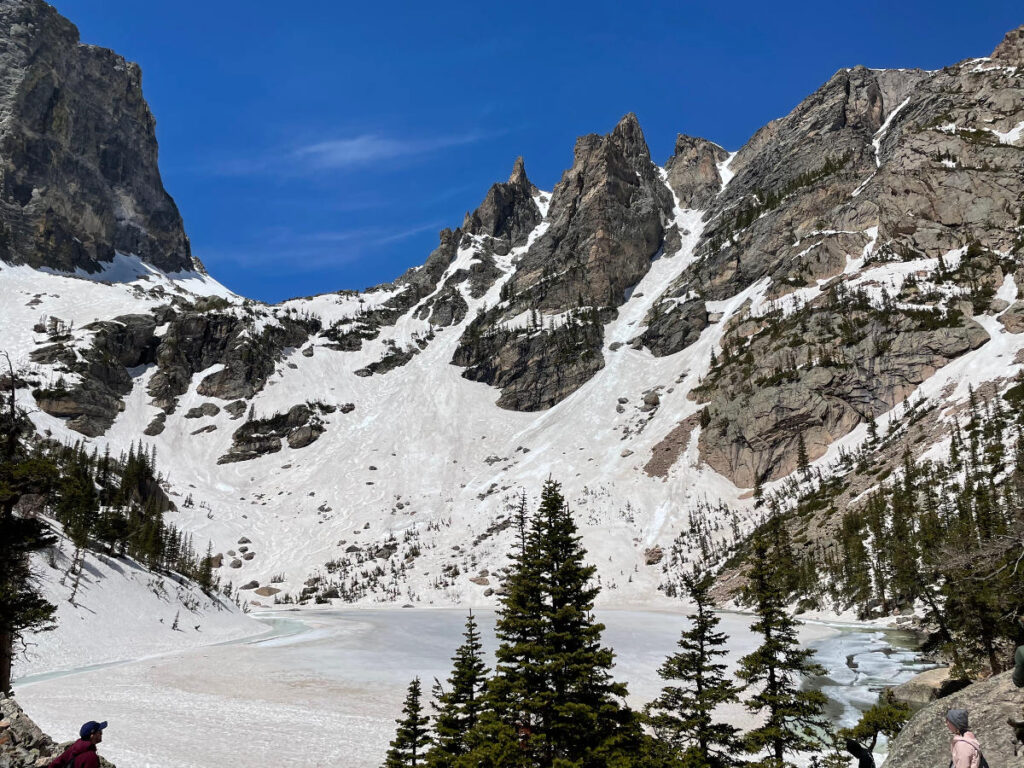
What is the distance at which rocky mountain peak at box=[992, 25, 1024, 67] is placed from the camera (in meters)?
170

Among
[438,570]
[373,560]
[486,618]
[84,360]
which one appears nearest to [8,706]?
[486,618]

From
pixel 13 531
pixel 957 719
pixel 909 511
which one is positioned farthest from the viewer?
pixel 909 511

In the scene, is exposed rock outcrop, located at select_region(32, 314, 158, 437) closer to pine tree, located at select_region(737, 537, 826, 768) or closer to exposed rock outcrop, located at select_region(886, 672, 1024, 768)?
pine tree, located at select_region(737, 537, 826, 768)

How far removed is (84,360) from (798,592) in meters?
175

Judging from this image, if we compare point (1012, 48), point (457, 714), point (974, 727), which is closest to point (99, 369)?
point (457, 714)

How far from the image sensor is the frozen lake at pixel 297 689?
764 inches

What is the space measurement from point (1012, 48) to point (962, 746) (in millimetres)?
243266

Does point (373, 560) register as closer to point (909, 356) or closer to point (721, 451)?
point (721, 451)

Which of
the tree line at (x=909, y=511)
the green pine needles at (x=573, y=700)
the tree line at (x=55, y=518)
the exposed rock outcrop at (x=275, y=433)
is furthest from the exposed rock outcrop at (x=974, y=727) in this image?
the exposed rock outcrop at (x=275, y=433)

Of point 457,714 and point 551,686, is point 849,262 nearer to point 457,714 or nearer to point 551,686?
point 551,686

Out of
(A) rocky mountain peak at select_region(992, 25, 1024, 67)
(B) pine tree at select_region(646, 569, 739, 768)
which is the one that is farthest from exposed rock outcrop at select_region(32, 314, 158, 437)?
(A) rocky mountain peak at select_region(992, 25, 1024, 67)

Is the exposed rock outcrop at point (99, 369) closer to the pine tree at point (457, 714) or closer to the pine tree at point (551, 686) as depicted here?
the pine tree at point (457, 714)

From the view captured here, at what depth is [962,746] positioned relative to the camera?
27.5 feet

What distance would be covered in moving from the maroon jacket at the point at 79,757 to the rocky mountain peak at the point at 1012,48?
239622 mm
